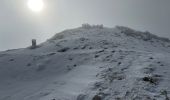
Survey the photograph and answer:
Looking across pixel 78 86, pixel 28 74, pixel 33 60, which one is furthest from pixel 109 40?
pixel 78 86

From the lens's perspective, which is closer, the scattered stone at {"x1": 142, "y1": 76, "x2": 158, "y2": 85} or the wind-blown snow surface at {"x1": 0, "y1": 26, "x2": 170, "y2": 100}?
the wind-blown snow surface at {"x1": 0, "y1": 26, "x2": 170, "y2": 100}

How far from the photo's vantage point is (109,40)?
23.8m

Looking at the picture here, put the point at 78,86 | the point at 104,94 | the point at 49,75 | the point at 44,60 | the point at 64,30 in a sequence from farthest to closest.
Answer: the point at 64,30
the point at 44,60
the point at 49,75
the point at 78,86
the point at 104,94

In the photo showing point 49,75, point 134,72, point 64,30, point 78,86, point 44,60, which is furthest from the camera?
point 64,30

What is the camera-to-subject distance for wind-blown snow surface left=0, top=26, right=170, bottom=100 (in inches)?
491

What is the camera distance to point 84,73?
1539 cm

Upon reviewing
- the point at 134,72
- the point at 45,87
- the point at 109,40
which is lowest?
the point at 45,87

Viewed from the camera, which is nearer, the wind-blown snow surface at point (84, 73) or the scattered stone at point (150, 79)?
the wind-blown snow surface at point (84, 73)

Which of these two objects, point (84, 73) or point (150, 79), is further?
point (84, 73)

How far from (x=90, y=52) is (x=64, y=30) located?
14159mm

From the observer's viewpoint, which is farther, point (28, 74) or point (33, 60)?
point (33, 60)

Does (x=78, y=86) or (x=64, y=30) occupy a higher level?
(x=64, y=30)

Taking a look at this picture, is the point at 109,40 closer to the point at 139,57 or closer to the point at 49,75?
the point at 139,57

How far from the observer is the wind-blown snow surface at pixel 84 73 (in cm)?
1248
